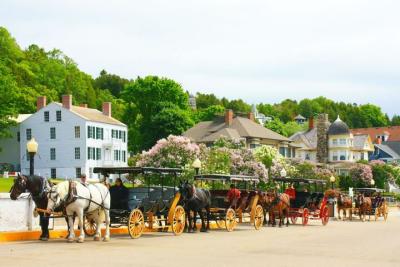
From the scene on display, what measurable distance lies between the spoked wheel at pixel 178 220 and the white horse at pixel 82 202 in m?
2.99

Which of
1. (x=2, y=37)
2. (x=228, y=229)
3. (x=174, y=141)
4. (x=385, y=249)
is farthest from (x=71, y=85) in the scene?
(x=385, y=249)

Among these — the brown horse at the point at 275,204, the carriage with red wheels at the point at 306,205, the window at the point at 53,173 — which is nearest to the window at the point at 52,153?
the window at the point at 53,173

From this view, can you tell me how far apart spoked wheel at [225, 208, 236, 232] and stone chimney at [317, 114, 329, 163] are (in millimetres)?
85126

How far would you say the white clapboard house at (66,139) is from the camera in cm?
8112

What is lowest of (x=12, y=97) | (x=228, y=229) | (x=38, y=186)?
(x=228, y=229)

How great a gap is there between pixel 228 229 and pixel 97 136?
189 ft

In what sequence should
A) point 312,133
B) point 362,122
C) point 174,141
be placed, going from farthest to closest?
point 362,122
point 312,133
point 174,141

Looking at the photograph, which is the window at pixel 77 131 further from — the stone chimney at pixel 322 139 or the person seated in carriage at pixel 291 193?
the person seated in carriage at pixel 291 193

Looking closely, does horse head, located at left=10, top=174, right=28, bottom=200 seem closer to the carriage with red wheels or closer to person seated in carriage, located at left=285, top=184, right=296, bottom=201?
the carriage with red wheels

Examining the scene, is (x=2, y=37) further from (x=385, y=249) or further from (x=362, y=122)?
(x=362, y=122)

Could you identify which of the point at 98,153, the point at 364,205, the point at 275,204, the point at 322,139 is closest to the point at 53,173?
the point at 98,153

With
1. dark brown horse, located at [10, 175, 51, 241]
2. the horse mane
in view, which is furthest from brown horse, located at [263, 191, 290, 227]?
dark brown horse, located at [10, 175, 51, 241]

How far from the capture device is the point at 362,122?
190 m

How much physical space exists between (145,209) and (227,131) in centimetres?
6439
